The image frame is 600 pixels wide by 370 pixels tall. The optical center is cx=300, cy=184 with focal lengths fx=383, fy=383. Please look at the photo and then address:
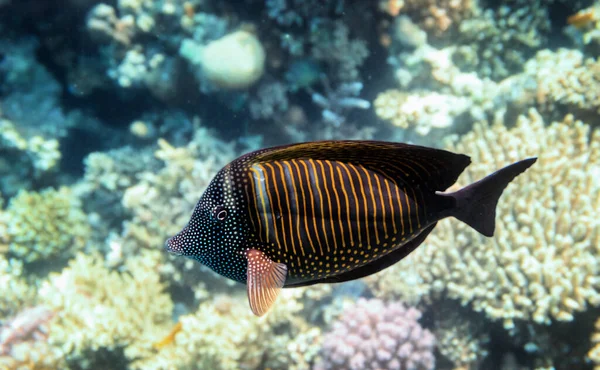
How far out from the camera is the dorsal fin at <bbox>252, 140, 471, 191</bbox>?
1.49 meters

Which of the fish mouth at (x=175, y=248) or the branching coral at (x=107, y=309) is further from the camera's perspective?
the branching coral at (x=107, y=309)

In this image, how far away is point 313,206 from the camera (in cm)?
152

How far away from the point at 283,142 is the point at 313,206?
15.9 ft

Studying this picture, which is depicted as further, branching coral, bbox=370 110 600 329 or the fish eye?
branching coral, bbox=370 110 600 329

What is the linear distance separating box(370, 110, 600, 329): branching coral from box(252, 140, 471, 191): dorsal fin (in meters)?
2.97

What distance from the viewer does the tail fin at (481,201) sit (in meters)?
1.56

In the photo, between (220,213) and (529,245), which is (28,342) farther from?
(529,245)

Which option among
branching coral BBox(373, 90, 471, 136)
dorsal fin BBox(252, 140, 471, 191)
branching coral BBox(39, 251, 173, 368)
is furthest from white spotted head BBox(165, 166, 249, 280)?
branching coral BBox(373, 90, 471, 136)

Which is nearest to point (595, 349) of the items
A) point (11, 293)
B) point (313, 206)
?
point (313, 206)

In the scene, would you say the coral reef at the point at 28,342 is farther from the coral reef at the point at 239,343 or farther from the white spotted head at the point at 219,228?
the white spotted head at the point at 219,228

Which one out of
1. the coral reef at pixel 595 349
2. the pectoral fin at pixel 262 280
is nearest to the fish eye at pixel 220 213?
the pectoral fin at pixel 262 280

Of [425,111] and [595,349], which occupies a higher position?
[425,111]

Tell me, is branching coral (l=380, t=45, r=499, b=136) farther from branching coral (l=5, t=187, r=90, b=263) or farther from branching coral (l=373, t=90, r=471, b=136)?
branching coral (l=5, t=187, r=90, b=263)

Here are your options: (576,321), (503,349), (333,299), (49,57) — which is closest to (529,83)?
(576,321)
